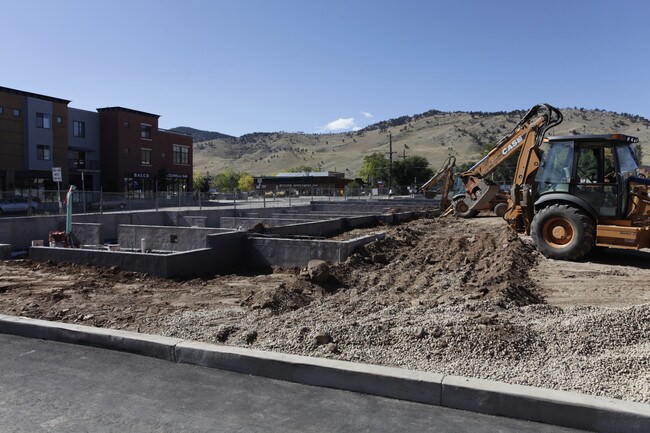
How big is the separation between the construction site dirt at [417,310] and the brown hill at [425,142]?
11730 centimetres

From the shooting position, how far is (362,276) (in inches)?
413

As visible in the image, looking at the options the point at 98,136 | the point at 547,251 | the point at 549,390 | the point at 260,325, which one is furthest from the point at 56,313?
the point at 98,136

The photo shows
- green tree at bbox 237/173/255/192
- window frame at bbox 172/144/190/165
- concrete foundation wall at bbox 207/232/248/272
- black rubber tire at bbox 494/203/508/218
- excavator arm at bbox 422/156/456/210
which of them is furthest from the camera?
green tree at bbox 237/173/255/192

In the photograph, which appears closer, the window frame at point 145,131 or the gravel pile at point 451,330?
the gravel pile at point 451,330

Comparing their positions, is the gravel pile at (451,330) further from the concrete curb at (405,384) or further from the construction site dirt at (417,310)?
the concrete curb at (405,384)

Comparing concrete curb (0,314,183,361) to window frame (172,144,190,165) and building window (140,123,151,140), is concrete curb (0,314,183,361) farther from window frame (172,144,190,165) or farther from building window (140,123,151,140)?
window frame (172,144,190,165)

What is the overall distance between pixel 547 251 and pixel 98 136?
62.8 meters

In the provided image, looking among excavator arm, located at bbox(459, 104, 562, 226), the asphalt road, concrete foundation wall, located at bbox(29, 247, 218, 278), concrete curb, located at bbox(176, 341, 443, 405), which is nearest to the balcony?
excavator arm, located at bbox(459, 104, 562, 226)

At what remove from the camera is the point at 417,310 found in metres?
7.20

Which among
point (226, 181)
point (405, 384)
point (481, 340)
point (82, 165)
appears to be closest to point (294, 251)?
point (481, 340)

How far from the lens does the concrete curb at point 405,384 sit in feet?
14.5

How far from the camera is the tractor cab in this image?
1243 centimetres

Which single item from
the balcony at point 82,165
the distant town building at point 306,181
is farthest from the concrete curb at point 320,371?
the distant town building at point 306,181

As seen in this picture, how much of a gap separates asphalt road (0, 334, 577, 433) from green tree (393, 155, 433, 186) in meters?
96.0
